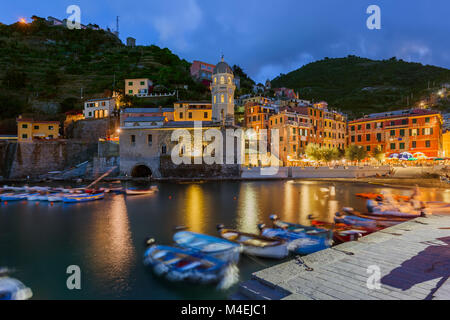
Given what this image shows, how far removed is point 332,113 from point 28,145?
60020 millimetres

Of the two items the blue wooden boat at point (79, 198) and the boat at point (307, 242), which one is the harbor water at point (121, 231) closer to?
the blue wooden boat at point (79, 198)

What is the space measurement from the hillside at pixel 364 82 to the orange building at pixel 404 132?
25.5 meters

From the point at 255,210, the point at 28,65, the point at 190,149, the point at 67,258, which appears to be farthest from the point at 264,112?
the point at 28,65

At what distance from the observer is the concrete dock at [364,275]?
5.58 m

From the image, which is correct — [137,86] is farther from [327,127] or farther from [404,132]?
[404,132]

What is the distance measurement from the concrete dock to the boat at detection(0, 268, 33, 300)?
6833 mm

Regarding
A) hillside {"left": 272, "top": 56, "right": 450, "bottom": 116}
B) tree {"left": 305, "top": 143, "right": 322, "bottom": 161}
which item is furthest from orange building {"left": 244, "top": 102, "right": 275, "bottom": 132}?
hillside {"left": 272, "top": 56, "right": 450, "bottom": 116}

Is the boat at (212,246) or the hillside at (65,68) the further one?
the hillside at (65,68)

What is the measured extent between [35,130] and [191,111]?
29.9 meters

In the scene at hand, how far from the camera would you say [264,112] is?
54.8 m

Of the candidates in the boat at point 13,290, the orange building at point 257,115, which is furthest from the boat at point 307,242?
the orange building at point 257,115

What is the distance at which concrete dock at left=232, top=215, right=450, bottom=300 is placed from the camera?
5.58 m
